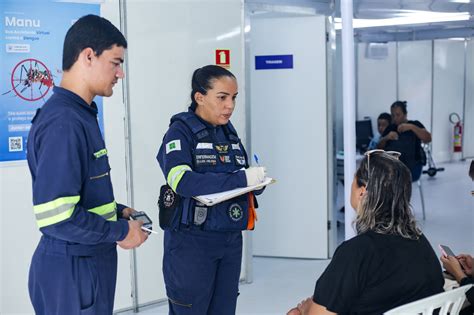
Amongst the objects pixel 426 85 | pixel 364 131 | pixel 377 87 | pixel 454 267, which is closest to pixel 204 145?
pixel 454 267

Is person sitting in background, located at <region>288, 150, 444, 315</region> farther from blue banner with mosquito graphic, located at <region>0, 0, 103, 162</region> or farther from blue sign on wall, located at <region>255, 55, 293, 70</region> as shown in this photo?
blue sign on wall, located at <region>255, 55, 293, 70</region>

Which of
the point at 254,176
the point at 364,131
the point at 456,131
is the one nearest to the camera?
the point at 254,176

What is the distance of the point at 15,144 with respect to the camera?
3695 mm

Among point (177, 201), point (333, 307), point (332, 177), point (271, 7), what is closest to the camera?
point (333, 307)

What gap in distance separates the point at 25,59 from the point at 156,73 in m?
0.91

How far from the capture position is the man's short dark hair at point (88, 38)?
6.73 feet

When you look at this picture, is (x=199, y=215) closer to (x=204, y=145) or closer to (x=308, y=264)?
(x=204, y=145)

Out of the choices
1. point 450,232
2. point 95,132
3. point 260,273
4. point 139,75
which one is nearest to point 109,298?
point 95,132

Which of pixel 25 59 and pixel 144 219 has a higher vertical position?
pixel 25 59

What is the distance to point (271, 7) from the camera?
16.5 feet

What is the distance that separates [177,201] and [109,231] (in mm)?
710

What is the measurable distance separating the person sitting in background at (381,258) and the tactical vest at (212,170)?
30.4 inches

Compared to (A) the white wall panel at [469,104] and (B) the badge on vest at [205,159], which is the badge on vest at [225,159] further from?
(A) the white wall panel at [469,104]

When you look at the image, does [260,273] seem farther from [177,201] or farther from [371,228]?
[371,228]
